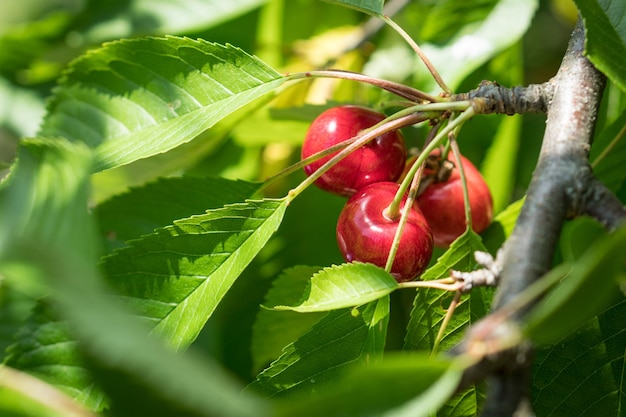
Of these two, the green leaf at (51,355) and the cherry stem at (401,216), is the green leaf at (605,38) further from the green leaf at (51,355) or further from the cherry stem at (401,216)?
the green leaf at (51,355)

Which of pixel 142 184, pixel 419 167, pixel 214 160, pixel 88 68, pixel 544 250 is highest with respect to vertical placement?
pixel 214 160

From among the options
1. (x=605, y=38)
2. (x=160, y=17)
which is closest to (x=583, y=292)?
(x=605, y=38)

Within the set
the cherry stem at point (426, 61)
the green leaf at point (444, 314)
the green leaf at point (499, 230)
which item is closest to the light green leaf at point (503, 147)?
the green leaf at point (499, 230)

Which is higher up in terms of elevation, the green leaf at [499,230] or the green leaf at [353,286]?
the green leaf at [499,230]

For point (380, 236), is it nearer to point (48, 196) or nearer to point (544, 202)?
point (544, 202)

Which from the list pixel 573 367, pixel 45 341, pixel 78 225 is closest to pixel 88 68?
pixel 45 341

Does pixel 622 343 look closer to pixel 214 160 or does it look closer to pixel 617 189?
pixel 617 189

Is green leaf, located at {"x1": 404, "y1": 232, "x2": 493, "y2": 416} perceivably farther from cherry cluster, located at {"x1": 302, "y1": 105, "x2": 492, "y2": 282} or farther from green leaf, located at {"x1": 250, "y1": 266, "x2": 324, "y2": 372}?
green leaf, located at {"x1": 250, "y1": 266, "x2": 324, "y2": 372}
